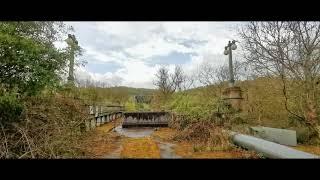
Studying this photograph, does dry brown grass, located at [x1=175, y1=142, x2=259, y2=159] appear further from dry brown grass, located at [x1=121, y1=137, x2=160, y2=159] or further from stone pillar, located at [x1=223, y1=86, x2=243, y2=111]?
stone pillar, located at [x1=223, y1=86, x2=243, y2=111]

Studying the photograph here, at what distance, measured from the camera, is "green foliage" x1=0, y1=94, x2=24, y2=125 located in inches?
207

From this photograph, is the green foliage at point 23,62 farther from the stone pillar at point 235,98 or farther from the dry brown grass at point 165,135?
the stone pillar at point 235,98

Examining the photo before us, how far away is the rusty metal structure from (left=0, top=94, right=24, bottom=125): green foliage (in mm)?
9644

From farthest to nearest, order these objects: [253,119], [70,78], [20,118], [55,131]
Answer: [253,119] → [70,78] → [55,131] → [20,118]

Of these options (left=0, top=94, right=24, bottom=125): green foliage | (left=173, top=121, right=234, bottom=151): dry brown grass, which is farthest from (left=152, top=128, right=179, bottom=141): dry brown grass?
(left=0, top=94, right=24, bottom=125): green foliage

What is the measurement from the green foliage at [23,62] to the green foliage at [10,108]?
0.35 metres

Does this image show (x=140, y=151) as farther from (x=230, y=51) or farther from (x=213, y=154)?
(x=230, y=51)

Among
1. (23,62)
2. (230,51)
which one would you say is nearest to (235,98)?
(230,51)

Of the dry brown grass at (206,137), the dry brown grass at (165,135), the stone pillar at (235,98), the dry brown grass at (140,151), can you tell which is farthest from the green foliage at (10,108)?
the stone pillar at (235,98)
